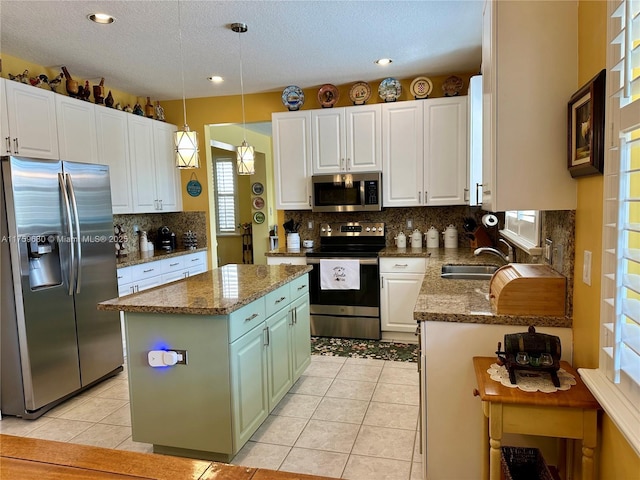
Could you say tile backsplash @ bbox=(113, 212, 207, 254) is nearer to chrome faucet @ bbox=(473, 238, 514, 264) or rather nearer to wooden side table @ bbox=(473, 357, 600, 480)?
chrome faucet @ bbox=(473, 238, 514, 264)

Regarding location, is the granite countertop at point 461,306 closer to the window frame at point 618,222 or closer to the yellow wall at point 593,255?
the yellow wall at point 593,255

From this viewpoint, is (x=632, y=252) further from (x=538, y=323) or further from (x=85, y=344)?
(x=85, y=344)

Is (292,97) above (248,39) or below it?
below

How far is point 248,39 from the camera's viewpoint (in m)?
3.25

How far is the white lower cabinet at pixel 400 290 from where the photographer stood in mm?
4051

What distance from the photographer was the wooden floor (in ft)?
3.10

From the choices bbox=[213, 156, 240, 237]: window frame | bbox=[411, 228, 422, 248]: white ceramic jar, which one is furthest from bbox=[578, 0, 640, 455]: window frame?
bbox=[213, 156, 240, 237]: window frame

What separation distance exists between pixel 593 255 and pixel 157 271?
3.78m

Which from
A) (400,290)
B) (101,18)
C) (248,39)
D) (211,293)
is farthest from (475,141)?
(101,18)

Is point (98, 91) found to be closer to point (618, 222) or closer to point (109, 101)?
point (109, 101)

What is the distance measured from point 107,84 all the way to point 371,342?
3.73 meters

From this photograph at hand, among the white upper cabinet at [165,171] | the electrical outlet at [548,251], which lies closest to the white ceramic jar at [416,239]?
the electrical outlet at [548,251]

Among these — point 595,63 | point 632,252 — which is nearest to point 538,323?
point 632,252

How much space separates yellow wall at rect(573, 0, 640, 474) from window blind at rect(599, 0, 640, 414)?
18 centimetres
